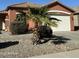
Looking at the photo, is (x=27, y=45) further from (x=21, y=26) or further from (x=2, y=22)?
(x=2, y=22)

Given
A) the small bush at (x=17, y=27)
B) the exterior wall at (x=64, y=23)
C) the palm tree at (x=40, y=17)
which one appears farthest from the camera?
the exterior wall at (x=64, y=23)

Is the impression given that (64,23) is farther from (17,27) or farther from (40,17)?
(40,17)

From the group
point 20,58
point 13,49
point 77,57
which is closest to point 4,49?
point 13,49

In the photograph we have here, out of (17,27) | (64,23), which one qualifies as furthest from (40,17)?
(64,23)

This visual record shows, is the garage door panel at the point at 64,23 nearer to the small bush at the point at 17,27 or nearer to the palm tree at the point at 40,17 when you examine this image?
the small bush at the point at 17,27

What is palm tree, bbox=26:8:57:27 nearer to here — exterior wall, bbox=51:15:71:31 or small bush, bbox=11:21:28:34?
small bush, bbox=11:21:28:34

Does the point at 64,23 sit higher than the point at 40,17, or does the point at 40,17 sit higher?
the point at 40,17

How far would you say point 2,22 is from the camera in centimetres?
3988

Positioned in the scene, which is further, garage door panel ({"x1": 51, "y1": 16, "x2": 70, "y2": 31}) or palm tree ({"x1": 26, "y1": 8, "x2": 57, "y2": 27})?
garage door panel ({"x1": 51, "y1": 16, "x2": 70, "y2": 31})

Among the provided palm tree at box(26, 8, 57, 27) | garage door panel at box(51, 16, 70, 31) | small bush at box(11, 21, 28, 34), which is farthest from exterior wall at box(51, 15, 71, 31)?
palm tree at box(26, 8, 57, 27)

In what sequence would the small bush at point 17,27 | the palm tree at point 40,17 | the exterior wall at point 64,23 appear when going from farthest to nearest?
1. the exterior wall at point 64,23
2. the small bush at point 17,27
3. the palm tree at point 40,17

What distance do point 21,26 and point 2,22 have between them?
400 inches

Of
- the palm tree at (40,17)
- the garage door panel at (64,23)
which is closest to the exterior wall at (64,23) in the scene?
the garage door panel at (64,23)

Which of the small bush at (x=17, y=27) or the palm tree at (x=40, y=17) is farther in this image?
the small bush at (x=17, y=27)
